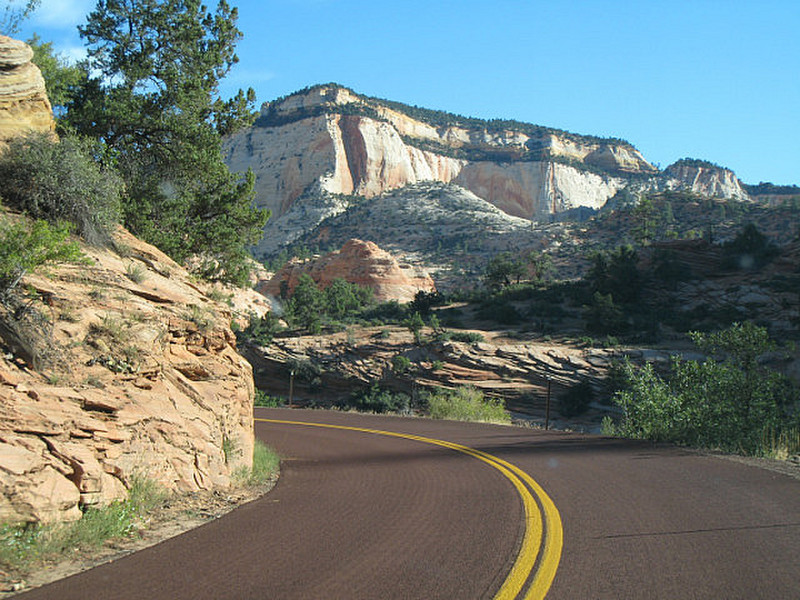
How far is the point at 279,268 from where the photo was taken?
9350 centimetres

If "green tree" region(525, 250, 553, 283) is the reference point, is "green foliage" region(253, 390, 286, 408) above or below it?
below

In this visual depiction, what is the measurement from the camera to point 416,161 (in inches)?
6152

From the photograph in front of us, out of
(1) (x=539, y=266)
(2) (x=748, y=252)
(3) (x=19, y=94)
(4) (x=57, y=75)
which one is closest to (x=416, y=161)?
(1) (x=539, y=266)

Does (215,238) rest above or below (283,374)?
above

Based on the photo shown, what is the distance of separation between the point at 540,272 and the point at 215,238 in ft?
181

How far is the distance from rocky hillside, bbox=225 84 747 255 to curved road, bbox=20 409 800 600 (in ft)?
385

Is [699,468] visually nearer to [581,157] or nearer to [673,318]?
[673,318]

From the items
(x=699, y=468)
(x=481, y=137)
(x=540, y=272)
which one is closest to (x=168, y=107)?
(x=699, y=468)

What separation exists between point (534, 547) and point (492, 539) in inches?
17.7

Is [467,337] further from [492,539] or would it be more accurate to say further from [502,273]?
[492,539]

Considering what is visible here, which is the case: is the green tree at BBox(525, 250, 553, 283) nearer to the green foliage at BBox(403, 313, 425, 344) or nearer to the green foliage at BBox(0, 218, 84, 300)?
the green foliage at BBox(403, 313, 425, 344)

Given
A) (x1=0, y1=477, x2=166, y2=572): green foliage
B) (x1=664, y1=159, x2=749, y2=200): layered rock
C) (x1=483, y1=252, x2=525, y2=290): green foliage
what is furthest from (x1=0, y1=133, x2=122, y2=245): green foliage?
(x1=664, y1=159, x2=749, y2=200): layered rock

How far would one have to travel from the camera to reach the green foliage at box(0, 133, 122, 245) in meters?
9.55

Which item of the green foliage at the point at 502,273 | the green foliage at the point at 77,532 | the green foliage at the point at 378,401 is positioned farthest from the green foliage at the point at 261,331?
the green foliage at the point at 77,532
